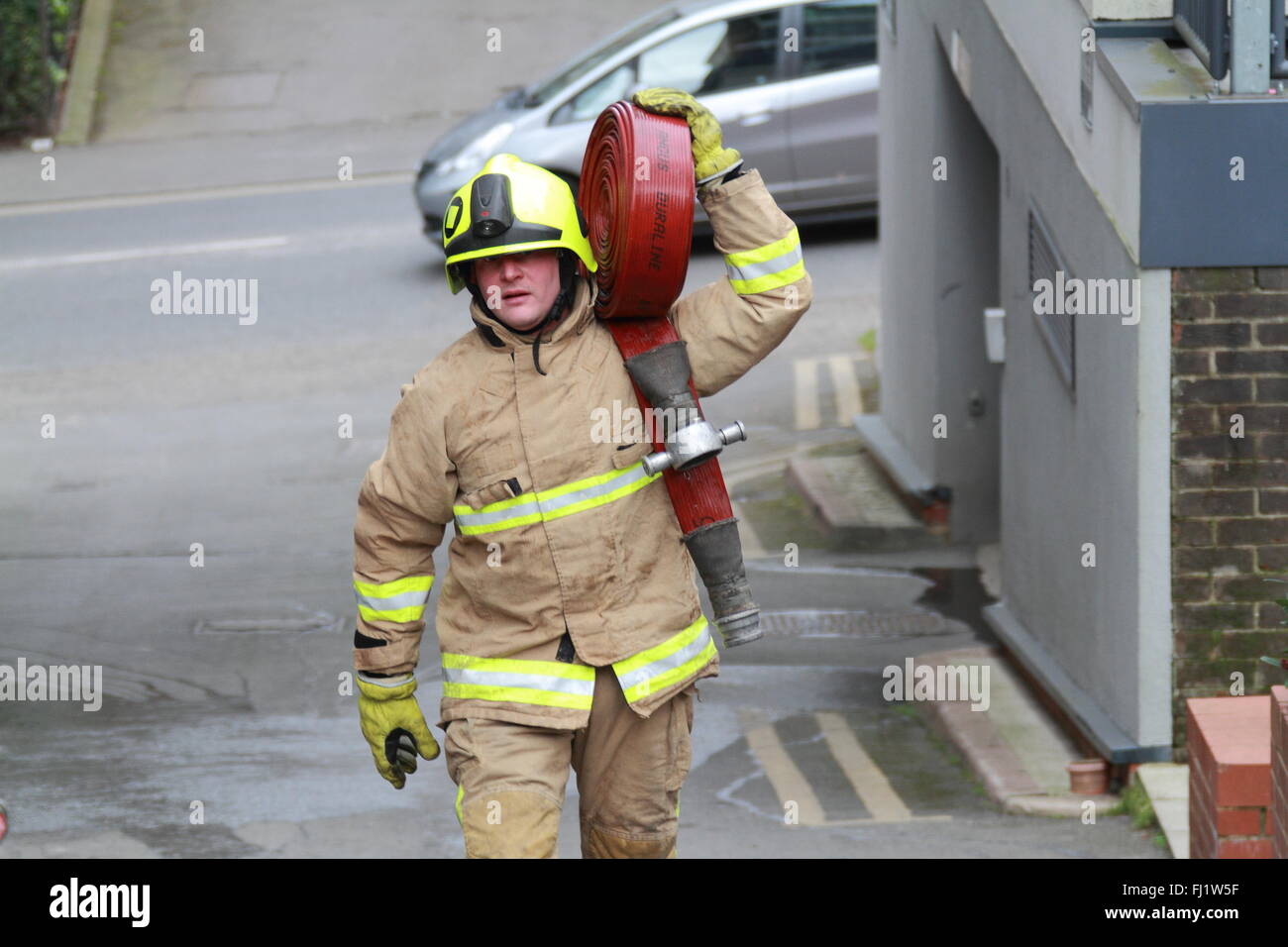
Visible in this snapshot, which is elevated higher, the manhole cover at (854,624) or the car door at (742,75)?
the car door at (742,75)

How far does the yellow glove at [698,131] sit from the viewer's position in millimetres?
5047

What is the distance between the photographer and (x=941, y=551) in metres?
11.2

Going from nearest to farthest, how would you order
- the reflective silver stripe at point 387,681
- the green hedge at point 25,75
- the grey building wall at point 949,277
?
the reflective silver stripe at point 387,681 → the grey building wall at point 949,277 → the green hedge at point 25,75

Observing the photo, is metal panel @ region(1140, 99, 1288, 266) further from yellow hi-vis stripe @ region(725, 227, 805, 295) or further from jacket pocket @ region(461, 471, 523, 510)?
jacket pocket @ region(461, 471, 523, 510)

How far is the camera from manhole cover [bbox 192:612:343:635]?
9852mm

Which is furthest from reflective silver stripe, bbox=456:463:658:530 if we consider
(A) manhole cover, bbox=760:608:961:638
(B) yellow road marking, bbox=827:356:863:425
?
(B) yellow road marking, bbox=827:356:863:425

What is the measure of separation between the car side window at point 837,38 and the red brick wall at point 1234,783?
1164 cm

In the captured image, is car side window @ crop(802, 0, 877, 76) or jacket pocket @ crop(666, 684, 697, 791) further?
car side window @ crop(802, 0, 877, 76)

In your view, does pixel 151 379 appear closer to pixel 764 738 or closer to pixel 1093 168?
pixel 764 738

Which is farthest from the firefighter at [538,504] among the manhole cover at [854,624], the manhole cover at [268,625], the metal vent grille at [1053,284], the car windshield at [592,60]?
the car windshield at [592,60]

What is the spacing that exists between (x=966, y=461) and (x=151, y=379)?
21.3 ft

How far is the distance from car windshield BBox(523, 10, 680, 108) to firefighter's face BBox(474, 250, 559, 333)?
40.1 ft

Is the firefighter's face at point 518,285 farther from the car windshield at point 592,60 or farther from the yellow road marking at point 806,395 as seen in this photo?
the car windshield at point 592,60

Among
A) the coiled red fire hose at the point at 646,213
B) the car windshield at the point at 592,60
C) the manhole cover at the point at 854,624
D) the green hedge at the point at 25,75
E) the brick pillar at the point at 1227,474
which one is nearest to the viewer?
the coiled red fire hose at the point at 646,213
